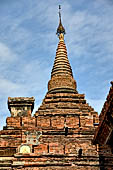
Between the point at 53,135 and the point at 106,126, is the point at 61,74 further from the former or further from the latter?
the point at 106,126

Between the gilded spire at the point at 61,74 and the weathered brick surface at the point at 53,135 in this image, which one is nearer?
the weathered brick surface at the point at 53,135

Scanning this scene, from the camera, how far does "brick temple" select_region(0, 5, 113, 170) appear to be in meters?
12.9

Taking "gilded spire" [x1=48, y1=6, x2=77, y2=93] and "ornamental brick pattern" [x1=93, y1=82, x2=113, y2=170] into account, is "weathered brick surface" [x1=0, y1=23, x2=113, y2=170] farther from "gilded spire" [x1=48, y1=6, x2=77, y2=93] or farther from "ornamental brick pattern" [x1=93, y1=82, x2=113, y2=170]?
"ornamental brick pattern" [x1=93, y1=82, x2=113, y2=170]

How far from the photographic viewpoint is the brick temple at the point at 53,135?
12891 millimetres

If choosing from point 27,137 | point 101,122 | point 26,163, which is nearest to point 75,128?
point 27,137

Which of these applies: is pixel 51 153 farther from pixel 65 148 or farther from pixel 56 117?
pixel 56 117

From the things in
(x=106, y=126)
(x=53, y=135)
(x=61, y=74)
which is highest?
(x=61, y=74)

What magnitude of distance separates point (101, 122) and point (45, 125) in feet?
24.9

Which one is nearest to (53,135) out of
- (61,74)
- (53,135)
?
(53,135)

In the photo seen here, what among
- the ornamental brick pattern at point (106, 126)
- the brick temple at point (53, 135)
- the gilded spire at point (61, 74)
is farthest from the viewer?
the gilded spire at point (61, 74)

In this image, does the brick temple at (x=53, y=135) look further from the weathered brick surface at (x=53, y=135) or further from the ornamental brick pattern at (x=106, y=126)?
the ornamental brick pattern at (x=106, y=126)

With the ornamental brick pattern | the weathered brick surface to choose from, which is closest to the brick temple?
the weathered brick surface

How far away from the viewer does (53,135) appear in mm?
14953

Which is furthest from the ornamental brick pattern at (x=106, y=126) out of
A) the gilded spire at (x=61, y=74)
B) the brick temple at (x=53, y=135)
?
the gilded spire at (x=61, y=74)
